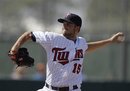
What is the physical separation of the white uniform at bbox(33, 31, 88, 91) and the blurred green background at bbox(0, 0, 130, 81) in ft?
21.9

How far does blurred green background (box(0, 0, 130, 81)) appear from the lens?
15.0 m

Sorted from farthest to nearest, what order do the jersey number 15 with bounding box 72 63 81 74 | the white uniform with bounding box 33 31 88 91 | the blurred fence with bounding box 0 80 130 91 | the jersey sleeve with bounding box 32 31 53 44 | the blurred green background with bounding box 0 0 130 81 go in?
the blurred green background with bounding box 0 0 130 81, the blurred fence with bounding box 0 80 130 91, the jersey number 15 with bounding box 72 63 81 74, the white uniform with bounding box 33 31 88 91, the jersey sleeve with bounding box 32 31 53 44

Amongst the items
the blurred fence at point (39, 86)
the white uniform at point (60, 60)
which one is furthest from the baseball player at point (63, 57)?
the blurred fence at point (39, 86)

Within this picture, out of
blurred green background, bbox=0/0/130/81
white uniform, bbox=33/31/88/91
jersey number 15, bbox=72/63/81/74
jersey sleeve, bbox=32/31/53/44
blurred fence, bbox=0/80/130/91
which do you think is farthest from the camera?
blurred green background, bbox=0/0/130/81

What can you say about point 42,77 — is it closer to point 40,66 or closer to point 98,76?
point 40,66

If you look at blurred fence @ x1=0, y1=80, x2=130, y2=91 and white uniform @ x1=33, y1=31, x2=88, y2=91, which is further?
blurred fence @ x1=0, y1=80, x2=130, y2=91

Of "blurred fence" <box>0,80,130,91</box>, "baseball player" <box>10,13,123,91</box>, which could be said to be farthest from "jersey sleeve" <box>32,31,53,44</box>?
"blurred fence" <box>0,80,130,91</box>

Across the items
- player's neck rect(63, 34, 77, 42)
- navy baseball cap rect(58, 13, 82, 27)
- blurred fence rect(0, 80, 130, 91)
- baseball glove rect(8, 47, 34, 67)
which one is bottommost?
blurred fence rect(0, 80, 130, 91)

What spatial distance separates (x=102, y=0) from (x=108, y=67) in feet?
7.55

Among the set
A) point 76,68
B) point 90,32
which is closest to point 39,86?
point 90,32

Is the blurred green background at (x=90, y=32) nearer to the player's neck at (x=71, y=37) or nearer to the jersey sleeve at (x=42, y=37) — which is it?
the player's neck at (x=71, y=37)

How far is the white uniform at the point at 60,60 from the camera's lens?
7.68 meters

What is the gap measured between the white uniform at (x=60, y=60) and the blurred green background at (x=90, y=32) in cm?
668

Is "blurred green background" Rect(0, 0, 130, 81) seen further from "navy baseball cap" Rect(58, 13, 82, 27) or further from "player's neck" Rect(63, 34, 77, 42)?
"navy baseball cap" Rect(58, 13, 82, 27)
